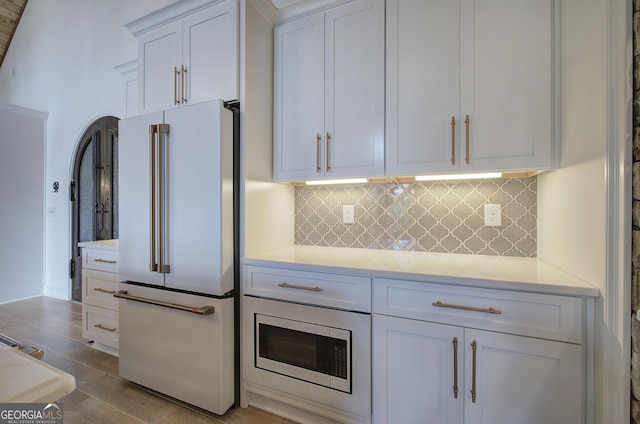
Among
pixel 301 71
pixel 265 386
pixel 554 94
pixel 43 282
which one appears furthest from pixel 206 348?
pixel 43 282

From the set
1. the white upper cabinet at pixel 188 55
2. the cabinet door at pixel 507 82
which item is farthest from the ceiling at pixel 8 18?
the cabinet door at pixel 507 82

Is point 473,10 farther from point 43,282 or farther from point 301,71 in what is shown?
point 43,282

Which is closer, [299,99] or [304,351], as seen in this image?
[304,351]

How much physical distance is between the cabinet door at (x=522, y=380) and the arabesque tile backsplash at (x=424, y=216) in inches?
27.7

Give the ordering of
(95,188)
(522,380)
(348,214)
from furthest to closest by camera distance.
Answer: (95,188), (348,214), (522,380)

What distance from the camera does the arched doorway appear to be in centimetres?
339

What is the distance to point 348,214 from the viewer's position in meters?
2.16

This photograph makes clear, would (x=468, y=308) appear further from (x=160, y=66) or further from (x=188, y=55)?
(x=160, y=66)

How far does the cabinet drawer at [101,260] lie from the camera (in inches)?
92.6

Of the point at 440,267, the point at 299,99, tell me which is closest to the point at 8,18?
the point at 299,99

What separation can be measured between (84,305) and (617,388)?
350 centimetres

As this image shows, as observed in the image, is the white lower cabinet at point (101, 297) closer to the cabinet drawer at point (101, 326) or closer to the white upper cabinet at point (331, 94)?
the cabinet drawer at point (101, 326)

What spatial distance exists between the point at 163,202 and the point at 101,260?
114cm

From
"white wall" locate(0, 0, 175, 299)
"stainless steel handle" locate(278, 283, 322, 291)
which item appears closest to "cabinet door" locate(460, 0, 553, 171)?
"stainless steel handle" locate(278, 283, 322, 291)
